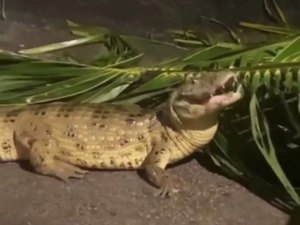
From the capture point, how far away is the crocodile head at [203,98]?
74.5 inches

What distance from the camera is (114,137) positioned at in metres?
2.04

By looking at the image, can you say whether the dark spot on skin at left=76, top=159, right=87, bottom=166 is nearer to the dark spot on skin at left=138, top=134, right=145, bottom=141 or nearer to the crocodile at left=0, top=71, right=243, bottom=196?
the crocodile at left=0, top=71, right=243, bottom=196

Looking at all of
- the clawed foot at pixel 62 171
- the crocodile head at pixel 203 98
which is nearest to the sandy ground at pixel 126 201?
the clawed foot at pixel 62 171

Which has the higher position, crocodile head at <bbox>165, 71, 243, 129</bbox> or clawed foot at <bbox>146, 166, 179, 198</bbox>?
crocodile head at <bbox>165, 71, 243, 129</bbox>

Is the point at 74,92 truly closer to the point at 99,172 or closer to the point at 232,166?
the point at 99,172

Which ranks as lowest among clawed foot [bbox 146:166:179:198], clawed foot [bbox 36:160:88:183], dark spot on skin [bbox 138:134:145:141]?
clawed foot [bbox 36:160:88:183]

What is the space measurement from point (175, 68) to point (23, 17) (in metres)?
0.65

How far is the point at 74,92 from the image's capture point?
2.15 metres

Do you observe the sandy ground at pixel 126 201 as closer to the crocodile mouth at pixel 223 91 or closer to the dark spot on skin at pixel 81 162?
the dark spot on skin at pixel 81 162

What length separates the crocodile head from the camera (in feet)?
6.21

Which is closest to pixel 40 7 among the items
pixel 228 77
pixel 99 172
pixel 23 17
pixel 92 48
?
pixel 23 17

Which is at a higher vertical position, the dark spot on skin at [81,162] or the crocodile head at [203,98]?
the crocodile head at [203,98]

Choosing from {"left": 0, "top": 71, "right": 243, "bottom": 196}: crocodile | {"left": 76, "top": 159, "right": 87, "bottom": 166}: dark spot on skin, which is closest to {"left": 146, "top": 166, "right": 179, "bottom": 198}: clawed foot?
{"left": 0, "top": 71, "right": 243, "bottom": 196}: crocodile

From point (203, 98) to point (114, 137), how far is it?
22 centimetres
